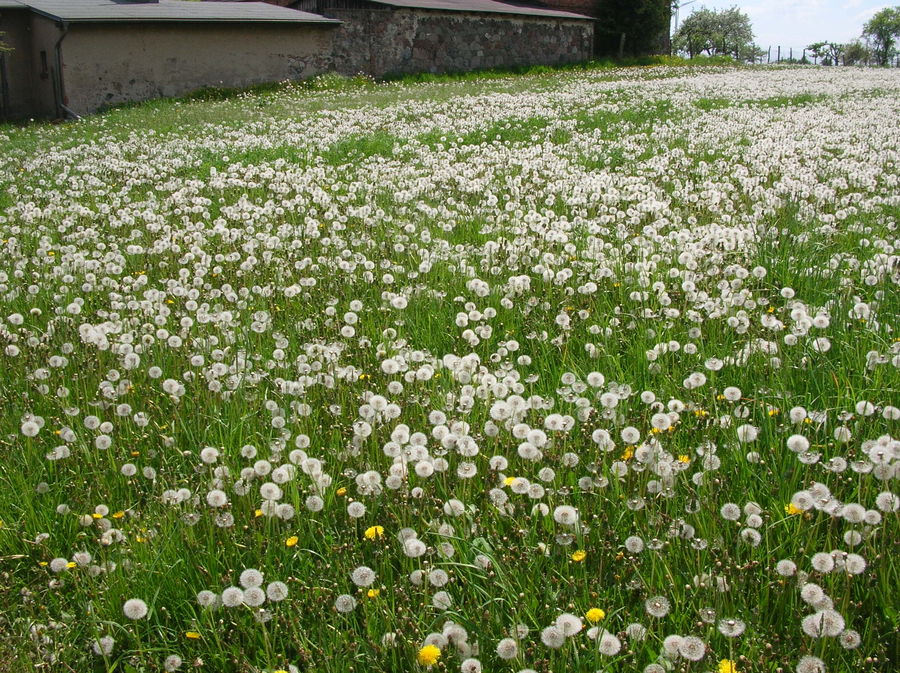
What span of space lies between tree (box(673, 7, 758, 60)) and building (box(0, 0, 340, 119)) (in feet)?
229

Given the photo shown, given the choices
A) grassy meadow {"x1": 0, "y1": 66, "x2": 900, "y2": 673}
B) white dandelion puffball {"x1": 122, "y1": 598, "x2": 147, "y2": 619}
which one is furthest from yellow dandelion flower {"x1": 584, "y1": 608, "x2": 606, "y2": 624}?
white dandelion puffball {"x1": 122, "y1": 598, "x2": 147, "y2": 619}

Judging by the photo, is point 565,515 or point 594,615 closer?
point 594,615

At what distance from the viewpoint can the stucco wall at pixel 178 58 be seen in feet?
80.6

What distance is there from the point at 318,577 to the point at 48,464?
1.50 m

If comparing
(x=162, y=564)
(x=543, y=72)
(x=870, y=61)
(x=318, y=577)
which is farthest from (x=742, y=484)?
(x=870, y=61)

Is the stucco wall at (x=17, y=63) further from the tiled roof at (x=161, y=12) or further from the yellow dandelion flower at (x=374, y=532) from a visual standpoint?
the yellow dandelion flower at (x=374, y=532)

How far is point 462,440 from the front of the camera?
2.64m

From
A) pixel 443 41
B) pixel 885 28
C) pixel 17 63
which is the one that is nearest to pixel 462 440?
pixel 17 63

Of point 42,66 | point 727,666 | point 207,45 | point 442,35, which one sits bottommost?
point 727,666

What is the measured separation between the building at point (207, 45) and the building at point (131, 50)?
0.03 metres

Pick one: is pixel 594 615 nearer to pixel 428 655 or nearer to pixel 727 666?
pixel 727 666

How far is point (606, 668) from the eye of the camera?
1.89m

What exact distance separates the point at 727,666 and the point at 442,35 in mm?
35469

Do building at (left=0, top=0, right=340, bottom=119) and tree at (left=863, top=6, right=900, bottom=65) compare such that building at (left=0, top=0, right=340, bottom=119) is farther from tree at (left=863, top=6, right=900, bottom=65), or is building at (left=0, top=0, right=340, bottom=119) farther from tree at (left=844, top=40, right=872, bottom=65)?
tree at (left=863, top=6, right=900, bottom=65)
